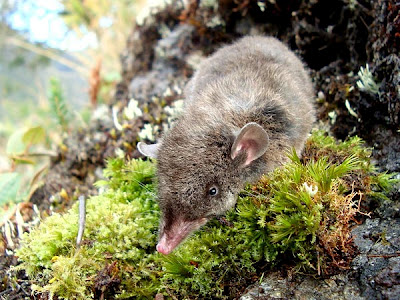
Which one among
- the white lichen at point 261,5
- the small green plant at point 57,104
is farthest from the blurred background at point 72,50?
the white lichen at point 261,5

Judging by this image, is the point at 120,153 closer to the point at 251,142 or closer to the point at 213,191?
the point at 213,191

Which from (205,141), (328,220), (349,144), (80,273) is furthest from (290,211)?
(80,273)

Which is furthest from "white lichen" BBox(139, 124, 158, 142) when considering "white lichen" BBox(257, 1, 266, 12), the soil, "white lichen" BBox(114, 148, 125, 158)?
"white lichen" BBox(257, 1, 266, 12)

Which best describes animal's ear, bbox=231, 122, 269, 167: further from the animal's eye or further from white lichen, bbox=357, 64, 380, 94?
white lichen, bbox=357, 64, 380, 94

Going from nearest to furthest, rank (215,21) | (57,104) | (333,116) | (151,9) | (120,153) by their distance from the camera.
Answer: (333,116)
(120,153)
(57,104)
(215,21)
(151,9)

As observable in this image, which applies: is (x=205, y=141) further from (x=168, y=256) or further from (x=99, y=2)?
(x=99, y=2)

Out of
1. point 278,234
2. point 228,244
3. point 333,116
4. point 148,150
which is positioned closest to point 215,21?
point 333,116

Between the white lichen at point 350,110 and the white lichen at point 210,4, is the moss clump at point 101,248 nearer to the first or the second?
the white lichen at point 350,110
